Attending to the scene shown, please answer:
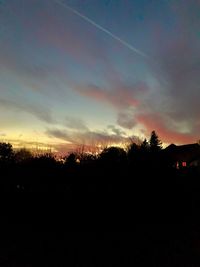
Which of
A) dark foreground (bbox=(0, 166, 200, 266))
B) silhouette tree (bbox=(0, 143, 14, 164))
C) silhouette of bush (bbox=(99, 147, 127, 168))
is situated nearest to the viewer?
dark foreground (bbox=(0, 166, 200, 266))

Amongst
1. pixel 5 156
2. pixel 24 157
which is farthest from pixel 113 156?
pixel 5 156

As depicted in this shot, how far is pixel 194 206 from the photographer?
34.8 ft

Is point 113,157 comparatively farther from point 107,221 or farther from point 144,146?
point 107,221

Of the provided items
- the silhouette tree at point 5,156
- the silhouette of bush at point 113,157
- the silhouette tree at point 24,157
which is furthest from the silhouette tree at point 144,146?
the silhouette tree at point 5,156

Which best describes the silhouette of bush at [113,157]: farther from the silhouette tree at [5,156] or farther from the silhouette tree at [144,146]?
the silhouette tree at [5,156]

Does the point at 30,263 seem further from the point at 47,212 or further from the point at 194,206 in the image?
the point at 194,206

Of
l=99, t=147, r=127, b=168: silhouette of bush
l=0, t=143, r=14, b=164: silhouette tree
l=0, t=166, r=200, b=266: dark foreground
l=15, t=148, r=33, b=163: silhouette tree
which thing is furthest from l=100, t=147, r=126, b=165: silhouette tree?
l=0, t=143, r=14, b=164: silhouette tree

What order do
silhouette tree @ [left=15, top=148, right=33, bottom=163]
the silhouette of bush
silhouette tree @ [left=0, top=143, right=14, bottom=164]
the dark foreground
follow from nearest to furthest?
1. the dark foreground
2. the silhouette of bush
3. silhouette tree @ [left=15, top=148, right=33, bottom=163]
4. silhouette tree @ [left=0, top=143, right=14, bottom=164]

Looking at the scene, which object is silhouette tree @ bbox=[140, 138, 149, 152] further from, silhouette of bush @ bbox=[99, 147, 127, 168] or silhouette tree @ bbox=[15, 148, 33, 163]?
silhouette tree @ bbox=[15, 148, 33, 163]

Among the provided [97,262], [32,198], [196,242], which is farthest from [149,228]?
[32,198]

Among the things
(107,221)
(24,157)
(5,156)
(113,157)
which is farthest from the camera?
(5,156)

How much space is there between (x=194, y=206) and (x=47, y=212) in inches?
195

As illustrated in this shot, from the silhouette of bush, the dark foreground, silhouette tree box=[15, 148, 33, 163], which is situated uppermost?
silhouette tree box=[15, 148, 33, 163]

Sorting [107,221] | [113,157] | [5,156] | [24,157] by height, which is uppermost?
[5,156]
